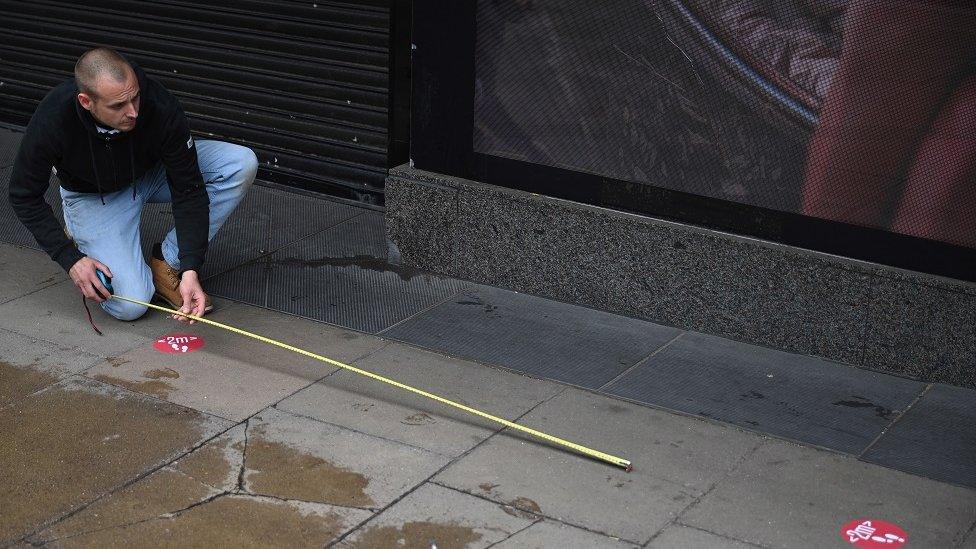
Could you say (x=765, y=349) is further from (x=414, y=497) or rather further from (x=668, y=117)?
(x=414, y=497)

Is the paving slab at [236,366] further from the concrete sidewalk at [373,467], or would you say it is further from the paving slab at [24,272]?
the paving slab at [24,272]

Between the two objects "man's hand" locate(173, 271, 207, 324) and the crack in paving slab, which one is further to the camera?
"man's hand" locate(173, 271, 207, 324)

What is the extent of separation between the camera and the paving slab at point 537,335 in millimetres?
4918

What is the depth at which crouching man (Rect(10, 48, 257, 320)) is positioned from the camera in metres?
4.89

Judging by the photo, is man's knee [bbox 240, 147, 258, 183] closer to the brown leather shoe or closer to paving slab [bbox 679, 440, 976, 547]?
the brown leather shoe

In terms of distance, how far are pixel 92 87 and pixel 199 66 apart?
96.0 inches

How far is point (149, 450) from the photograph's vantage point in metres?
4.29

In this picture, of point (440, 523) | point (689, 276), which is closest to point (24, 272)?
point (440, 523)

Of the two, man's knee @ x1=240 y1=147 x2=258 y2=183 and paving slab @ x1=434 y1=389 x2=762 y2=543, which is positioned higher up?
man's knee @ x1=240 y1=147 x2=258 y2=183

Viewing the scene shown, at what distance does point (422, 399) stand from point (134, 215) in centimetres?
184

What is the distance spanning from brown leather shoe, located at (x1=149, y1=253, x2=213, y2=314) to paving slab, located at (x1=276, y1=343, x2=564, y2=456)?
1.12 metres

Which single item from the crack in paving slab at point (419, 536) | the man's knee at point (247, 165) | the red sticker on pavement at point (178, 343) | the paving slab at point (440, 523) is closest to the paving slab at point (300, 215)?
the man's knee at point (247, 165)

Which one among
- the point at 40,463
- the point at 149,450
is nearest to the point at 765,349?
the point at 149,450

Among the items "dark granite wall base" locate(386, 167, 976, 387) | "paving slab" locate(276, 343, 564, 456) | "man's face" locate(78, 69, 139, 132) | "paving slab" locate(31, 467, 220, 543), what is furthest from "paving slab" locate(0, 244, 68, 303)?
"paving slab" locate(31, 467, 220, 543)
